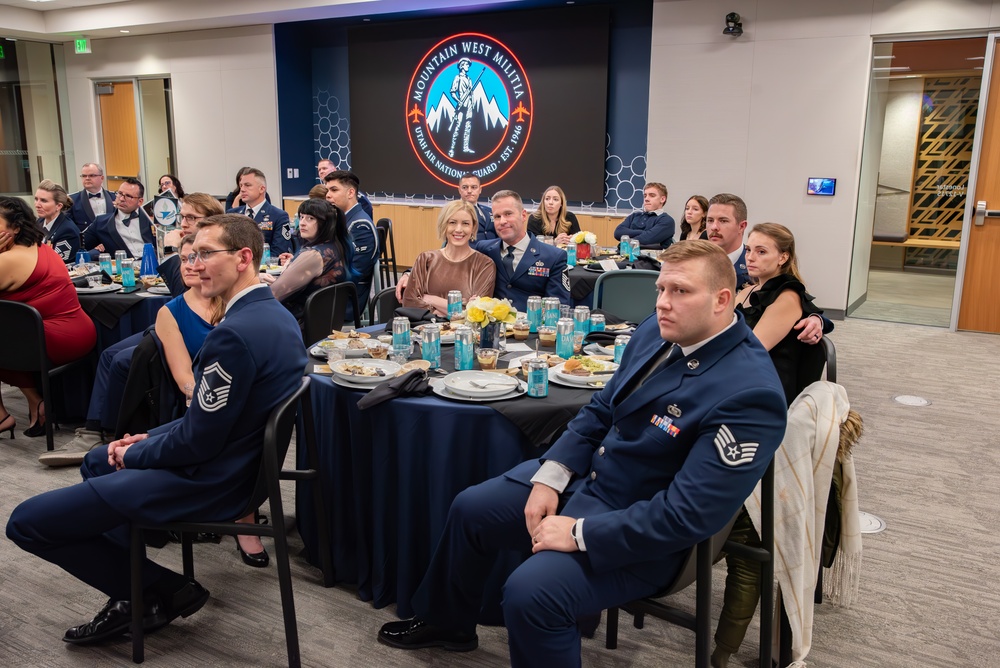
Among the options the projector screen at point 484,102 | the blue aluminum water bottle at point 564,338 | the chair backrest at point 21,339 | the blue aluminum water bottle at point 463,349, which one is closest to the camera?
the blue aluminum water bottle at point 463,349

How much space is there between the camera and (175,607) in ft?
9.05

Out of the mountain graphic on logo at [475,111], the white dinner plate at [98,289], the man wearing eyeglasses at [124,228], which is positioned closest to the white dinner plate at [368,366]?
the white dinner plate at [98,289]

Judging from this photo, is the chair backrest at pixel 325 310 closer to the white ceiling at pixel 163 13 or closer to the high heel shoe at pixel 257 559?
the high heel shoe at pixel 257 559

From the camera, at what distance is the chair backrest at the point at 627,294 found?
449cm

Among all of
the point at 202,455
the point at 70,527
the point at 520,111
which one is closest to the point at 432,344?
the point at 202,455

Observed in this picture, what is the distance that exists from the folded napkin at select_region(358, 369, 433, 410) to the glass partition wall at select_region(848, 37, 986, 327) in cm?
647

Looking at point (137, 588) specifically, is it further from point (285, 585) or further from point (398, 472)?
point (398, 472)

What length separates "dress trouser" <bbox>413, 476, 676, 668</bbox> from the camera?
2.01 m

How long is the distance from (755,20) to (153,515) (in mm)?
7519

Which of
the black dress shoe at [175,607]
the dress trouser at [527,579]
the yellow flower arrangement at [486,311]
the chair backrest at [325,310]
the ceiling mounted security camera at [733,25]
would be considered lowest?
the black dress shoe at [175,607]

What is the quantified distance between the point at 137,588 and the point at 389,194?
8.94 metres

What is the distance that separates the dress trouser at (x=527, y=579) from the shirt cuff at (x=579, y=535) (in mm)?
34

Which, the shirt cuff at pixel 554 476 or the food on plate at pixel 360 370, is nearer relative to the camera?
the shirt cuff at pixel 554 476

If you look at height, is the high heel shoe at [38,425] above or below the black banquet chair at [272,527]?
below
